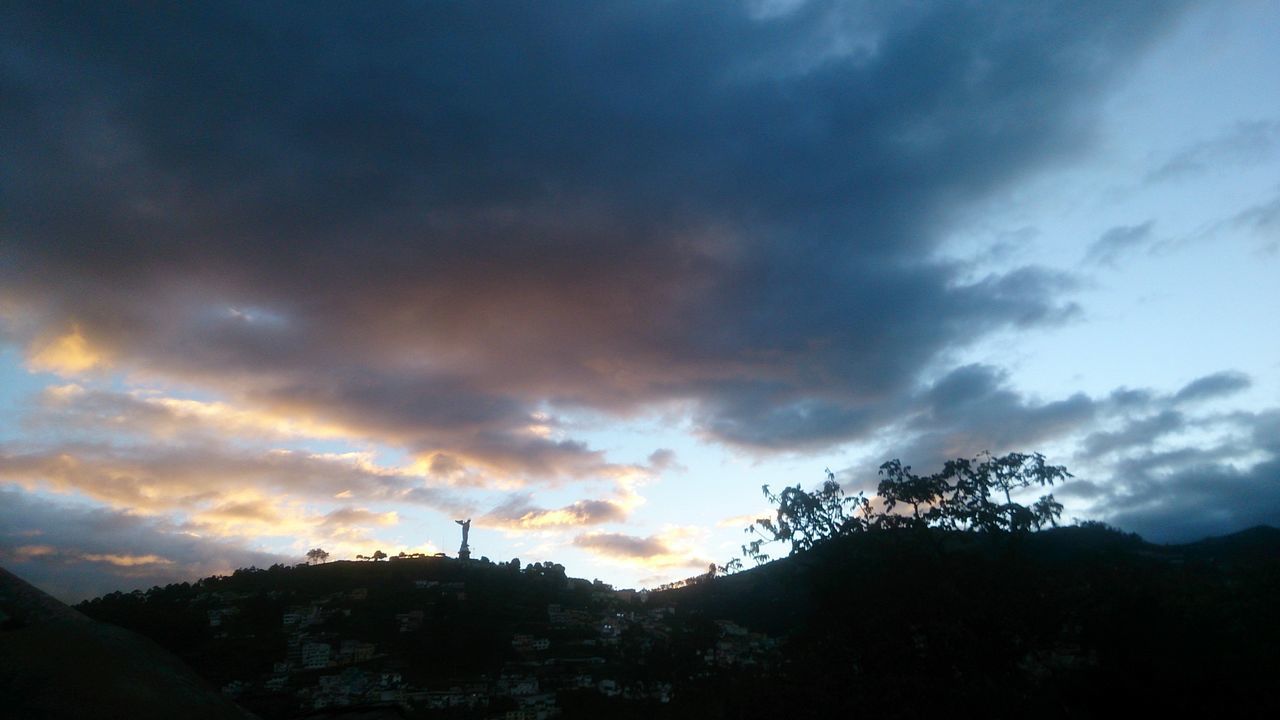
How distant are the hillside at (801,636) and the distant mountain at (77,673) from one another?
1.86 metres

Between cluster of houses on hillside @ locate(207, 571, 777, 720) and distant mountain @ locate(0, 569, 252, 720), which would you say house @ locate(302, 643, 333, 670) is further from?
distant mountain @ locate(0, 569, 252, 720)

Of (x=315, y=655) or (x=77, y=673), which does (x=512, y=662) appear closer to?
(x=315, y=655)

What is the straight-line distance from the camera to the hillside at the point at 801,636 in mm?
16281

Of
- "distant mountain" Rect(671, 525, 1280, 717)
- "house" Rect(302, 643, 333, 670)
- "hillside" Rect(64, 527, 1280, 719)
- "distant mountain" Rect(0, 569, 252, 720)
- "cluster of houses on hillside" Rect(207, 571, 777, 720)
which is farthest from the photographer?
"house" Rect(302, 643, 333, 670)

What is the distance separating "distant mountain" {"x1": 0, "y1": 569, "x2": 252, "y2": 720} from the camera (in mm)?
4195

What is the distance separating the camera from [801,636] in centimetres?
2061

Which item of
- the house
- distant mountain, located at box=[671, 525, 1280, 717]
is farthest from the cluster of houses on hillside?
distant mountain, located at box=[671, 525, 1280, 717]

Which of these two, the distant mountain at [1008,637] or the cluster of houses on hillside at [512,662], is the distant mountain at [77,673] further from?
the cluster of houses on hillside at [512,662]

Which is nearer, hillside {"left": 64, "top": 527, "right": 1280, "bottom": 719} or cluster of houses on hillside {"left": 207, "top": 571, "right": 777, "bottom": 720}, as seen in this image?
hillside {"left": 64, "top": 527, "right": 1280, "bottom": 719}

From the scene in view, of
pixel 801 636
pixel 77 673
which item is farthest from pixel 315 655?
pixel 77 673

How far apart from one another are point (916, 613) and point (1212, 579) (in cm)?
1237

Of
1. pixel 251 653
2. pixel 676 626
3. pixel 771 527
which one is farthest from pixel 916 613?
pixel 251 653

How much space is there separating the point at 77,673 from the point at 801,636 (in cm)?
1902

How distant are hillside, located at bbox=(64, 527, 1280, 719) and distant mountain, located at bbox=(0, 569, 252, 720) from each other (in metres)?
1.86
